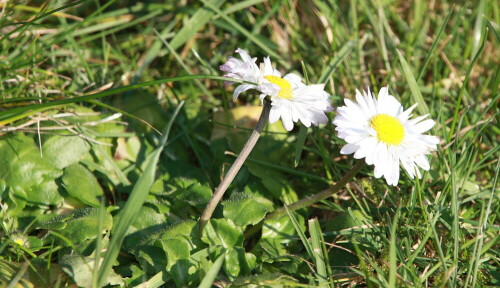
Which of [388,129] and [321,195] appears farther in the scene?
[321,195]

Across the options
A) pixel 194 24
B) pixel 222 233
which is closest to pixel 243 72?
pixel 222 233

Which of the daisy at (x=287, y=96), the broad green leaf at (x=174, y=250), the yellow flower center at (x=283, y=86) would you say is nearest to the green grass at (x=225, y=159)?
the broad green leaf at (x=174, y=250)

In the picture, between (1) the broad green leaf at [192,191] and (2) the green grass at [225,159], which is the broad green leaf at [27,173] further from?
(1) the broad green leaf at [192,191]

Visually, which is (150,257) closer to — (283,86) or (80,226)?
(80,226)

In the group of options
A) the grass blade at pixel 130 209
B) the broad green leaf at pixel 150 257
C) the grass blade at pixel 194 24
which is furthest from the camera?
the grass blade at pixel 194 24

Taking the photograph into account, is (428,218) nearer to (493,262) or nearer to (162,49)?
(493,262)

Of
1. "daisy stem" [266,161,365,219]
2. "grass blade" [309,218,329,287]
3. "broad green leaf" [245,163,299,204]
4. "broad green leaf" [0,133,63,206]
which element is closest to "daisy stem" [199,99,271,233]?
"daisy stem" [266,161,365,219]

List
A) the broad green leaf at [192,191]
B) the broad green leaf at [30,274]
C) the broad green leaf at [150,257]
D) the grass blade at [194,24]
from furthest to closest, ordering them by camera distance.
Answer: the grass blade at [194,24] → the broad green leaf at [192,191] → the broad green leaf at [150,257] → the broad green leaf at [30,274]
